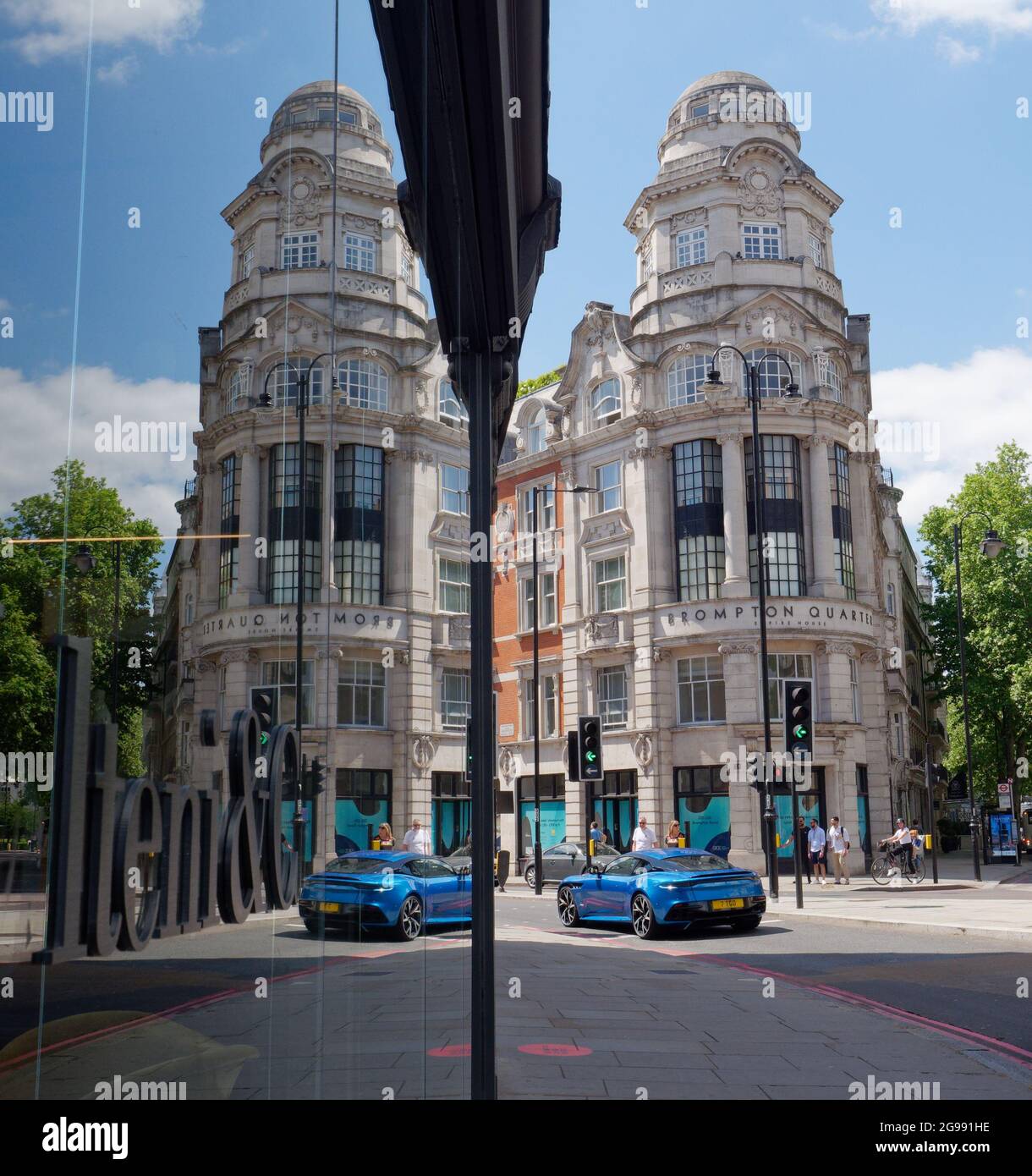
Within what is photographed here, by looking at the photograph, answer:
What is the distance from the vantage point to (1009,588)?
170ft

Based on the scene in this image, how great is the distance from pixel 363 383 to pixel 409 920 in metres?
1.79

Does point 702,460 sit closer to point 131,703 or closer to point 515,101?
point 515,101

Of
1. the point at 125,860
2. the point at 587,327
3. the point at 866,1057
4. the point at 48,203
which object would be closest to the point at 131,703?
the point at 125,860

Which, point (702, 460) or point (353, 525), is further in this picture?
point (702, 460)

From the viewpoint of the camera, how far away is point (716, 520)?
4056 cm

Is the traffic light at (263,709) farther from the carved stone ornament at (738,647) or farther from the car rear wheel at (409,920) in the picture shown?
the carved stone ornament at (738,647)

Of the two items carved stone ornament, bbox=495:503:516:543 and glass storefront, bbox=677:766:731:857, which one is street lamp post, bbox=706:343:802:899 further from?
carved stone ornament, bbox=495:503:516:543

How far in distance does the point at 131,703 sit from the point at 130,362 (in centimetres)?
52

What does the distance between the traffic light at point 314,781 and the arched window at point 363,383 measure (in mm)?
985

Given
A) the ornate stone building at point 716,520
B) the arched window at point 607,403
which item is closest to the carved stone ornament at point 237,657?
the ornate stone building at point 716,520

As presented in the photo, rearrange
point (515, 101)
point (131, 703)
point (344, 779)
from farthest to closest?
point (515, 101) < point (344, 779) < point (131, 703)

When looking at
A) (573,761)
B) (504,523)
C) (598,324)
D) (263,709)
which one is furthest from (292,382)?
(598,324)

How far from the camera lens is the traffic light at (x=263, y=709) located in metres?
2.29

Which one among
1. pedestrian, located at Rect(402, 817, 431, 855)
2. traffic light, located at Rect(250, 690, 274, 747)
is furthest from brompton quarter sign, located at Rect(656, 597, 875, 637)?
traffic light, located at Rect(250, 690, 274, 747)
